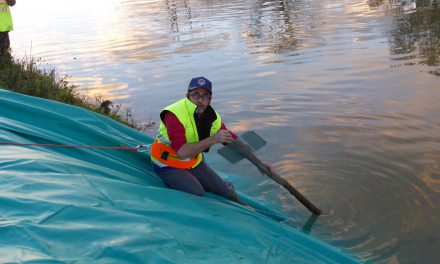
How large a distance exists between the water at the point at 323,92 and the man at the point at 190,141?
1211 mm

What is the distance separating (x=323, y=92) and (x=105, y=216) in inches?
291

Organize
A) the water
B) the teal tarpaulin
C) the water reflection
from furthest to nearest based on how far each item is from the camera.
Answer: the water reflection < the water < the teal tarpaulin

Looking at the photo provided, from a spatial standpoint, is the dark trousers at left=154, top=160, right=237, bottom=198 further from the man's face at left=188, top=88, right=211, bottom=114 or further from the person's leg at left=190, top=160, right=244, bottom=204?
the man's face at left=188, top=88, right=211, bottom=114

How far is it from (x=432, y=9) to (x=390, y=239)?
50.0ft

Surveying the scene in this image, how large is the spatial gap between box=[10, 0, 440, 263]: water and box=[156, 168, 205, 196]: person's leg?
1340 mm

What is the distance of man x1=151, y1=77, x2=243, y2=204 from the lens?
462 centimetres

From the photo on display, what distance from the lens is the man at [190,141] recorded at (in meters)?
4.62

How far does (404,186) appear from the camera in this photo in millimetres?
6160

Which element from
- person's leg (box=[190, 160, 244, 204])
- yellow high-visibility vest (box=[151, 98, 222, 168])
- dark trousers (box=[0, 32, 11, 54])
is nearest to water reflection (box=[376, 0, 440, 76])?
person's leg (box=[190, 160, 244, 204])

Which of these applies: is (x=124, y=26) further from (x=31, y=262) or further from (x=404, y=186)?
(x=31, y=262)

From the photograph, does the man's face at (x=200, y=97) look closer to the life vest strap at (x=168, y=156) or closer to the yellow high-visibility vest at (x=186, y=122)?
the yellow high-visibility vest at (x=186, y=122)

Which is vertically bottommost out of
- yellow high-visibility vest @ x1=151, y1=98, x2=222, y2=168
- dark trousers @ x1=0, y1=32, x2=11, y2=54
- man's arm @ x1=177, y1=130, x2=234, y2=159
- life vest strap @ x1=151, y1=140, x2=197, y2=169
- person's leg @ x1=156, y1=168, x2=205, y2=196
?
person's leg @ x1=156, y1=168, x2=205, y2=196

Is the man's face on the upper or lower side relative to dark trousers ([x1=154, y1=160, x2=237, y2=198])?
upper

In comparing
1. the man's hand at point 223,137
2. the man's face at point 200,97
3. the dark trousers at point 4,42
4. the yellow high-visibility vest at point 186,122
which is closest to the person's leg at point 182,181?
the yellow high-visibility vest at point 186,122
